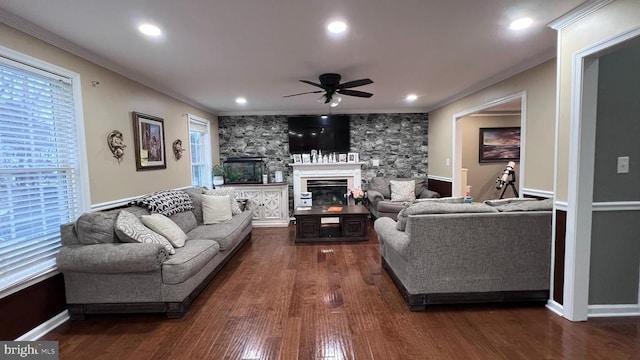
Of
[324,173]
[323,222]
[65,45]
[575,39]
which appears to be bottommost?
[323,222]

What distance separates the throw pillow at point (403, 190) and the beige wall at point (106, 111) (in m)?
4.13

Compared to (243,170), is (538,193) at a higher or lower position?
lower

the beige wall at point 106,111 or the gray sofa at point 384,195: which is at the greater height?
the beige wall at point 106,111

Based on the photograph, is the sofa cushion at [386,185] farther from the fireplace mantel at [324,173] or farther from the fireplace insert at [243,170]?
the fireplace insert at [243,170]

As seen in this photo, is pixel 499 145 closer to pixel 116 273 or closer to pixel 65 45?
pixel 116 273

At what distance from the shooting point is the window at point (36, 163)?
2.09 metres

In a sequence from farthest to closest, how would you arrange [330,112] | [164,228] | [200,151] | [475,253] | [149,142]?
[330,112]
[200,151]
[149,142]
[164,228]
[475,253]

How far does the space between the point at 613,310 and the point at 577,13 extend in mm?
2427

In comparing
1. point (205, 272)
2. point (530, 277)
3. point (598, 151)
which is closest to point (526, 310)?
point (530, 277)

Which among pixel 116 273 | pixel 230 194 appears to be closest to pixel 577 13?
pixel 116 273

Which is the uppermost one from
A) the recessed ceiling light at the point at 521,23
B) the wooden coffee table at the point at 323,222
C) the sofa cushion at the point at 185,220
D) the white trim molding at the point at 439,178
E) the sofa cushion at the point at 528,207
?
the recessed ceiling light at the point at 521,23

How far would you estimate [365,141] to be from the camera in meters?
6.35

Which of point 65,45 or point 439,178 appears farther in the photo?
point 439,178

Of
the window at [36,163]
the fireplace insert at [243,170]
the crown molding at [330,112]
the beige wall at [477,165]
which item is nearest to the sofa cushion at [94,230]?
the window at [36,163]
